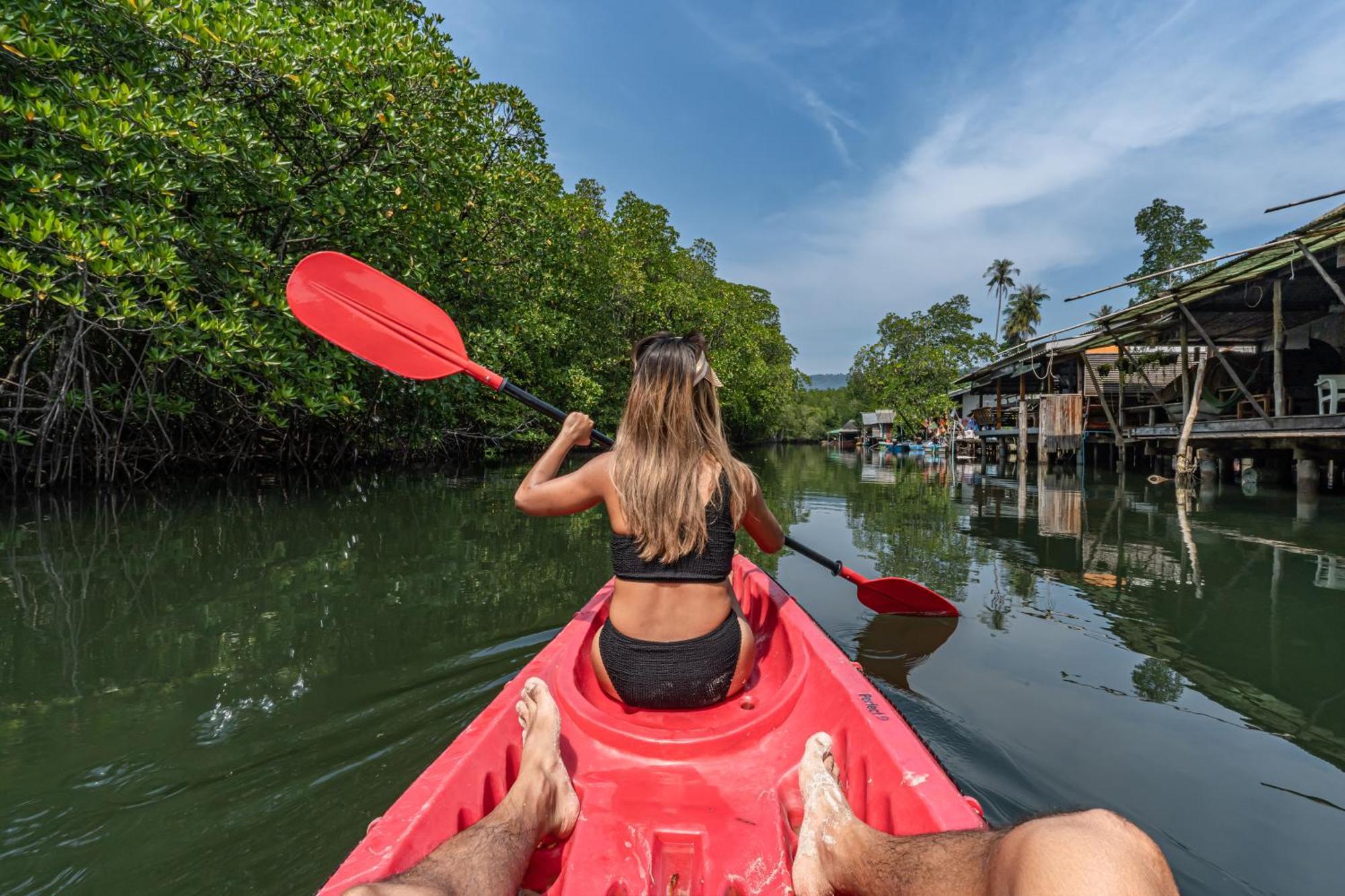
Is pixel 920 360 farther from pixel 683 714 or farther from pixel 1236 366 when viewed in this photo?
pixel 683 714

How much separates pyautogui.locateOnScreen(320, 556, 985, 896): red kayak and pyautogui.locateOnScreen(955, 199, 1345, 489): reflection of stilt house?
9.90 m

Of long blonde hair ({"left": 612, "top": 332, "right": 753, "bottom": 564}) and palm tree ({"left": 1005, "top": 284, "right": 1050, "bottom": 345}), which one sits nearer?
long blonde hair ({"left": 612, "top": 332, "right": 753, "bottom": 564})

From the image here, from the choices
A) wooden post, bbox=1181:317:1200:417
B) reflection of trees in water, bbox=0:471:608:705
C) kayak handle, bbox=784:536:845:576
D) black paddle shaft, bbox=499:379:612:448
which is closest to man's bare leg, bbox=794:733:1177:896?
black paddle shaft, bbox=499:379:612:448

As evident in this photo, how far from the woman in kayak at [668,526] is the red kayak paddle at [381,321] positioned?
1450 mm

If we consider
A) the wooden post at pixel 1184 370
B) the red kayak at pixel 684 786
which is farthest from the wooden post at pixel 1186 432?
the red kayak at pixel 684 786

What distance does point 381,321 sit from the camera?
3635 mm

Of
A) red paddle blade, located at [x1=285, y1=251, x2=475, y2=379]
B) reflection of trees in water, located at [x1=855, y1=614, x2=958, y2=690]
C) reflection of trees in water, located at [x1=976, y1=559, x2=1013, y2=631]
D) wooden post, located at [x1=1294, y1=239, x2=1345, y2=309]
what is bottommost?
reflection of trees in water, located at [x1=855, y1=614, x2=958, y2=690]

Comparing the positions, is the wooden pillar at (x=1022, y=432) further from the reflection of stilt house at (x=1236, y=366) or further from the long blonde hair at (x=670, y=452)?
the long blonde hair at (x=670, y=452)

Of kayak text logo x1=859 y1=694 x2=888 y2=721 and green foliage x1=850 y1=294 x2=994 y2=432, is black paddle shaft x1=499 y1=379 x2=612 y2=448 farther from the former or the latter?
green foliage x1=850 y1=294 x2=994 y2=432

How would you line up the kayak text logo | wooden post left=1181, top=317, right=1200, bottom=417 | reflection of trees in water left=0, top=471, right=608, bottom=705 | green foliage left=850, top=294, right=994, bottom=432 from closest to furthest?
the kayak text logo
reflection of trees in water left=0, top=471, right=608, bottom=705
wooden post left=1181, top=317, right=1200, bottom=417
green foliage left=850, top=294, right=994, bottom=432

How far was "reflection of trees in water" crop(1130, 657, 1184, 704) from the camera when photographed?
299cm

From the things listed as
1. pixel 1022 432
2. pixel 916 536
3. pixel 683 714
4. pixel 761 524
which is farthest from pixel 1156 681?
pixel 1022 432

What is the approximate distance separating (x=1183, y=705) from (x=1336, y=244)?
875cm

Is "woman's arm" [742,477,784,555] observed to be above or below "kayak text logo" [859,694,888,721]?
above
